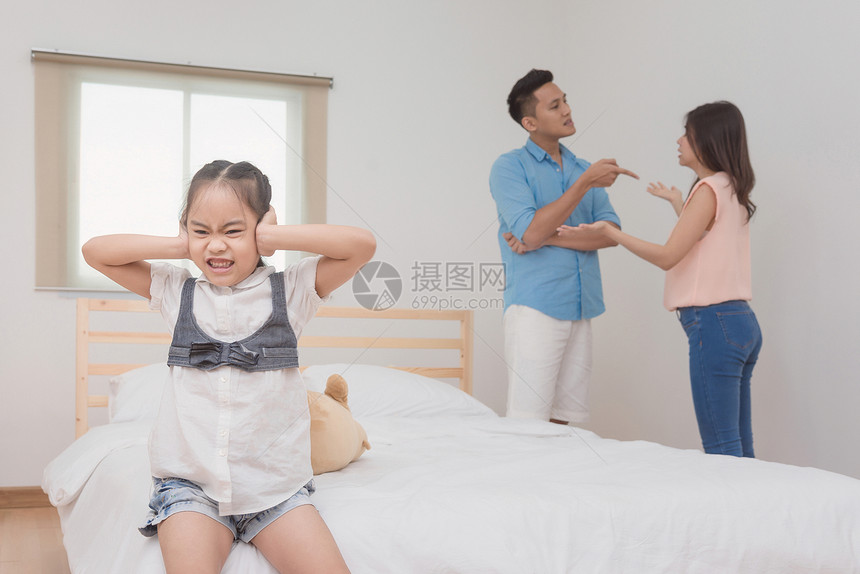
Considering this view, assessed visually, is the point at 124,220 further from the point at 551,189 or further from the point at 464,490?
the point at 464,490

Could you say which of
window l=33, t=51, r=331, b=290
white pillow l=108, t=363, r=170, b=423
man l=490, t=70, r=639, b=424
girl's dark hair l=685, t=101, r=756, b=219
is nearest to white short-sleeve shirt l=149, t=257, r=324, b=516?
man l=490, t=70, r=639, b=424

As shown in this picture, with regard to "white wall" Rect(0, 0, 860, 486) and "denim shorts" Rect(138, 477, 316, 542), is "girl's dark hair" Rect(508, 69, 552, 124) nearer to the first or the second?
"white wall" Rect(0, 0, 860, 486)

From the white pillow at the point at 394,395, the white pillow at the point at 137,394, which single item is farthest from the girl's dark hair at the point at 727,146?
the white pillow at the point at 137,394

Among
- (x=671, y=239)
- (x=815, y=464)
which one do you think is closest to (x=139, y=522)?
(x=671, y=239)

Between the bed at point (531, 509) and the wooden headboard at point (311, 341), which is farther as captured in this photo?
the wooden headboard at point (311, 341)

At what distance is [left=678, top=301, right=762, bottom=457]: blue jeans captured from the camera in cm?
176

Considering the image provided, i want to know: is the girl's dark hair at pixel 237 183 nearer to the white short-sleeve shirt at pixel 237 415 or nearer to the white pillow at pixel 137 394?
the white short-sleeve shirt at pixel 237 415

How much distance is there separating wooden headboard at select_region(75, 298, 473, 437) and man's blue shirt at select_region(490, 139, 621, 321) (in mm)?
887

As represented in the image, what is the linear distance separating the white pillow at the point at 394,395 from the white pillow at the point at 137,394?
1.42 ft

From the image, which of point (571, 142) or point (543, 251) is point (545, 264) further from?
point (571, 142)

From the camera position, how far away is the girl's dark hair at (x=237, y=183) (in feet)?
3.82

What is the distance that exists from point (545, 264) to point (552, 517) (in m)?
1.00

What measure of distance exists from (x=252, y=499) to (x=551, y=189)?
1.37 metres

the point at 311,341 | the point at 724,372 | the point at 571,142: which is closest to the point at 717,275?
the point at 724,372
